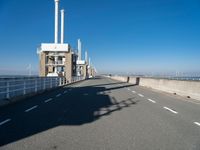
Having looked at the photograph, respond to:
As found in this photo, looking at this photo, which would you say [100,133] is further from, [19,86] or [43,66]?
[43,66]

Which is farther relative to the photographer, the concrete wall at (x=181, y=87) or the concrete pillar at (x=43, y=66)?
the concrete pillar at (x=43, y=66)

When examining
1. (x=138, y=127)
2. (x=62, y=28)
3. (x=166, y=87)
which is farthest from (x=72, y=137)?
(x=62, y=28)

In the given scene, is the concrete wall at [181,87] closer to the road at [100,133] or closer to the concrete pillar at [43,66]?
the road at [100,133]

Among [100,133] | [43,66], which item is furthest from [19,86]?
[43,66]

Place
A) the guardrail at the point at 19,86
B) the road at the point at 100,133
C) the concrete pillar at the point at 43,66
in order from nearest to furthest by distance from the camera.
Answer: the road at the point at 100,133 < the guardrail at the point at 19,86 < the concrete pillar at the point at 43,66

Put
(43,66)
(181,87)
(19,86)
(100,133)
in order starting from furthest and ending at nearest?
(43,66), (181,87), (19,86), (100,133)

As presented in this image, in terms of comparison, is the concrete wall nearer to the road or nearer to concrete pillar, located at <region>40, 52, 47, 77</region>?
the road

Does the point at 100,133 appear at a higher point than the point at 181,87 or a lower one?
lower

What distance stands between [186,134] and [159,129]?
0.77 metres

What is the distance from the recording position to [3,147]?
5027 millimetres

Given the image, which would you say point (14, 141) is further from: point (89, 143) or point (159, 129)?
point (159, 129)

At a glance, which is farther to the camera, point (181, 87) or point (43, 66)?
point (43, 66)

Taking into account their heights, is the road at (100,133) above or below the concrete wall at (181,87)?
below

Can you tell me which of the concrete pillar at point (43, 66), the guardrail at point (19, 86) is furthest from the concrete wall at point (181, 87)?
the concrete pillar at point (43, 66)
